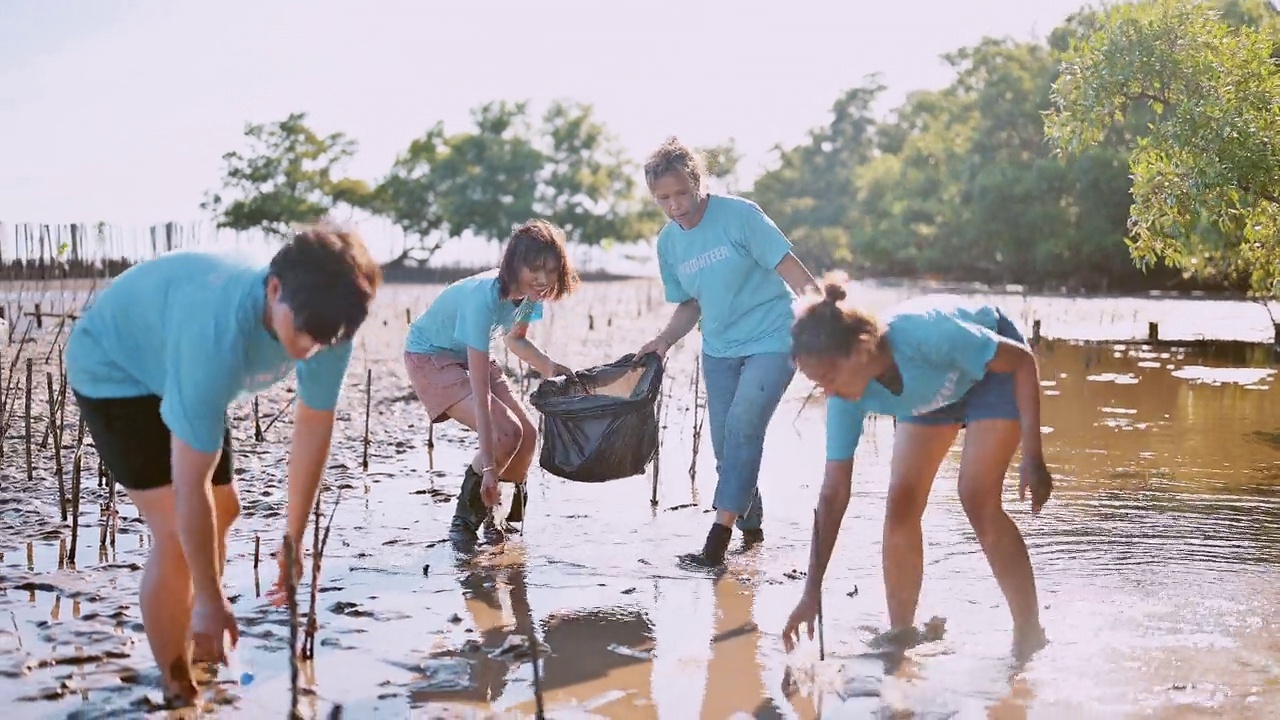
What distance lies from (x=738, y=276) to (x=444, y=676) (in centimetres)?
245

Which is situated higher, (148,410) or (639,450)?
(148,410)

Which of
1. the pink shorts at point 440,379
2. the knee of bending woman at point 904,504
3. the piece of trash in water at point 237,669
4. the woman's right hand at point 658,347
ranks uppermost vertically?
the woman's right hand at point 658,347

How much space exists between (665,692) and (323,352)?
1.54m

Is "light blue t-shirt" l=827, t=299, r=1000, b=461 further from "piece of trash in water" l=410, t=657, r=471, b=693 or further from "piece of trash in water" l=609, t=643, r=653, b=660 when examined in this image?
"piece of trash in water" l=410, t=657, r=471, b=693

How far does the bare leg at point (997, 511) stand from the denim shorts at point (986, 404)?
0.03 m

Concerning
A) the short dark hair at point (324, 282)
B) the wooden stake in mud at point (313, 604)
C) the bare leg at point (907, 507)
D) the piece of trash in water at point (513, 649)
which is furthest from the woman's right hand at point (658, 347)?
the short dark hair at point (324, 282)

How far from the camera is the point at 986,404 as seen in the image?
4.16 metres

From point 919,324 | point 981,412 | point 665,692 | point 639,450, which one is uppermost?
point 919,324

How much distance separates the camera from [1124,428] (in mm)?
10742

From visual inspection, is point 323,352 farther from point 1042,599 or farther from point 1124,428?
point 1124,428

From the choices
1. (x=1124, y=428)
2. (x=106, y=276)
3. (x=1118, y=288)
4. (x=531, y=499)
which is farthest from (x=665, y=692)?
(x=1118, y=288)

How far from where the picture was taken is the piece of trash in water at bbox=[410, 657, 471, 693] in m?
4.04

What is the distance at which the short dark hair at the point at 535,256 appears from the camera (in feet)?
17.6

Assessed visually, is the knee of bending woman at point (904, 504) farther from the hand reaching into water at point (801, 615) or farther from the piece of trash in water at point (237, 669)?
the piece of trash in water at point (237, 669)
